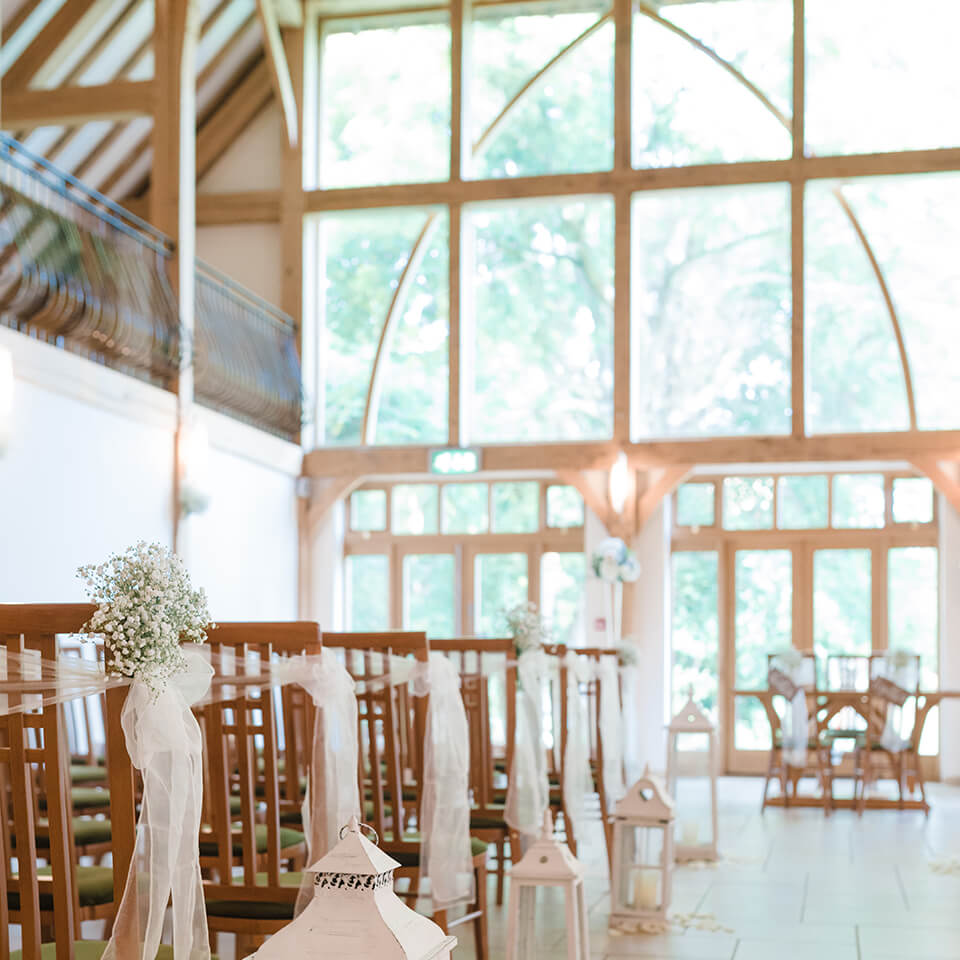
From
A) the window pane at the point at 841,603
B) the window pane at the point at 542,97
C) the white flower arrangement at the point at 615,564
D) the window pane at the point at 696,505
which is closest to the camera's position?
the white flower arrangement at the point at 615,564

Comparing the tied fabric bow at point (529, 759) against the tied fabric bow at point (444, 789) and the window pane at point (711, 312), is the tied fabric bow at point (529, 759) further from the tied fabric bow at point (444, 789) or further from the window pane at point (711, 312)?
the window pane at point (711, 312)

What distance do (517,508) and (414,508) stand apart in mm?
945

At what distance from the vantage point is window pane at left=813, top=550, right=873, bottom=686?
36.7ft

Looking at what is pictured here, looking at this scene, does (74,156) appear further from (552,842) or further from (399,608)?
(552,842)

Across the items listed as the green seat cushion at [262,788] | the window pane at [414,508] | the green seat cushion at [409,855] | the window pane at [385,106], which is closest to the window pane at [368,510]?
the window pane at [414,508]

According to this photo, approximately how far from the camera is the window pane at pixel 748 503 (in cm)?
1144

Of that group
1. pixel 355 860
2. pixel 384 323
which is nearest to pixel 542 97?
pixel 384 323

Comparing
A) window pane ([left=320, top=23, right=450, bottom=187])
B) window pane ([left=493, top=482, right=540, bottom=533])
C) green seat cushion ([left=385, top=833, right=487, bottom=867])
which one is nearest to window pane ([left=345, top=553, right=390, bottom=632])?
window pane ([left=493, top=482, right=540, bottom=533])

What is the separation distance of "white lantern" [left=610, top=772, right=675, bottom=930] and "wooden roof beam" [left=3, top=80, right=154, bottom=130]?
614cm

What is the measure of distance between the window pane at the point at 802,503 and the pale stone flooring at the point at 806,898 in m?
3.33

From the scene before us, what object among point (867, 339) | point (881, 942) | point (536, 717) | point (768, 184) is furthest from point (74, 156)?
point (881, 942)

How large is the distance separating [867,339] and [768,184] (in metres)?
1.51

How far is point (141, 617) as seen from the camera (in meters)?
2.52

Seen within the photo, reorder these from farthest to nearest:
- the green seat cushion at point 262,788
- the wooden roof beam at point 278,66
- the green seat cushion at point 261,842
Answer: the wooden roof beam at point 278,66 → the green seat cushion at point 262,788 → the green seat cushion at point 261,842
